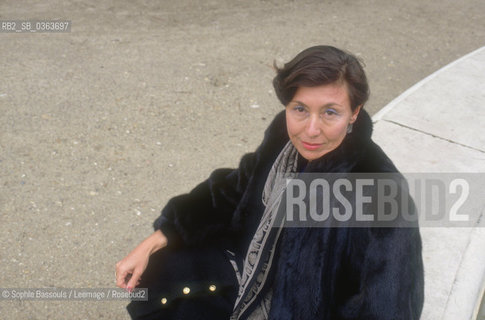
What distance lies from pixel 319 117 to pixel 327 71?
0.20 metres

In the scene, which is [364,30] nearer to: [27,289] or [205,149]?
[205,149]

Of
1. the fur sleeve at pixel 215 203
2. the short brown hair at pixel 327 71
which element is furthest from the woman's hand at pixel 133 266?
the short brown hair at pixel 327 71

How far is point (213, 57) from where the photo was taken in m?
6.12

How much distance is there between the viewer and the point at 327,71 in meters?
2.07

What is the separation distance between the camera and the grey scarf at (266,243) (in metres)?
2.38

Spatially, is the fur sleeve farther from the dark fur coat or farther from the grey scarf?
the dark fur coat

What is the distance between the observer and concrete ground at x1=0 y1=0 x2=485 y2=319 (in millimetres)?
3787

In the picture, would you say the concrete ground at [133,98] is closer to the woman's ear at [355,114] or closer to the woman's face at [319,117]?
the woman's face at [319,117]

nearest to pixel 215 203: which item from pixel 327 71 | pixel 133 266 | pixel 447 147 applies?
pixel 133 266

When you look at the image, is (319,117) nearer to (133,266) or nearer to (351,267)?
(351,267)

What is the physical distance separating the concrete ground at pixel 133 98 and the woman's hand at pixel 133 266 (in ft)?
2.78

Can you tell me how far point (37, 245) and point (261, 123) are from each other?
2.38 metres

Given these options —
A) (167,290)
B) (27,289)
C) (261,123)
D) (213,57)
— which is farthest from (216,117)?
(167,290)

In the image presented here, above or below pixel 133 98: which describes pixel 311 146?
above
